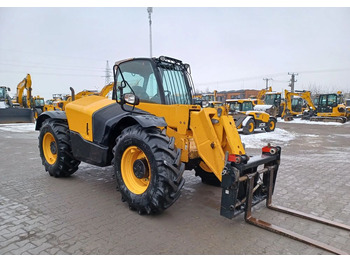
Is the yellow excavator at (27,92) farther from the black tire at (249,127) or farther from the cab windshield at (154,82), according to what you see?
the cab windshield at (154,82)

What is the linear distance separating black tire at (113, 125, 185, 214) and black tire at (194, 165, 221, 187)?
1.52m

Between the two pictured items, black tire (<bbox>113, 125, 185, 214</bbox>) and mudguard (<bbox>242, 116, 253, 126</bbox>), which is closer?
black tire (<bbox>113, 125, 185, 214</bbox>)

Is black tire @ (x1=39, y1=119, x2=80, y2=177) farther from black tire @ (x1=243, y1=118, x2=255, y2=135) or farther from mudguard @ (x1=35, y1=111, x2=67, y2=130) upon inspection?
black tire @ (x1=243, y1=118, x2=255, y2=135)

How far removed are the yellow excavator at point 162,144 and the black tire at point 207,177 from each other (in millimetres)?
22

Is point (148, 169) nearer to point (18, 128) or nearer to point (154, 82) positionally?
point (154, 82)

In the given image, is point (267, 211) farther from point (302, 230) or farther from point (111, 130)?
point (111, 130)

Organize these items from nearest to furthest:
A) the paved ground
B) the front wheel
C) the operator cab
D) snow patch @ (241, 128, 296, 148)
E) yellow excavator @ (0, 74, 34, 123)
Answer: the paved ground < the operator cab < the front wheel < snow patch @ (241, 128, 296, 148) < yellow excavator @ (0, 74, 34, 123)

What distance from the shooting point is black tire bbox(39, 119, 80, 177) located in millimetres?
5252

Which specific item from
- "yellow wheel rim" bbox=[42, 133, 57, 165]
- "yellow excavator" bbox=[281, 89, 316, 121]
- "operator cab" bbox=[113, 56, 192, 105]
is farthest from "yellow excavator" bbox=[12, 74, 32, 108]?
"yellow excavator" bbox=[281, 89, 316, 121]

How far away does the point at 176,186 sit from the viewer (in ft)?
11.1

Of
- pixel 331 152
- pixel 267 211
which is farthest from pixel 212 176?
pixel 331 152

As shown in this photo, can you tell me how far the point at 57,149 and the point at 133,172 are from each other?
7.18ft

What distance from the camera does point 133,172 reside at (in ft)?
12.9

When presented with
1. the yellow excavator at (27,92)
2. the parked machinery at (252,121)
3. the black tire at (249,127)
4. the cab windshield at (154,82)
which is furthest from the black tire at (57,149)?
the yellow excavator at (27,92)
